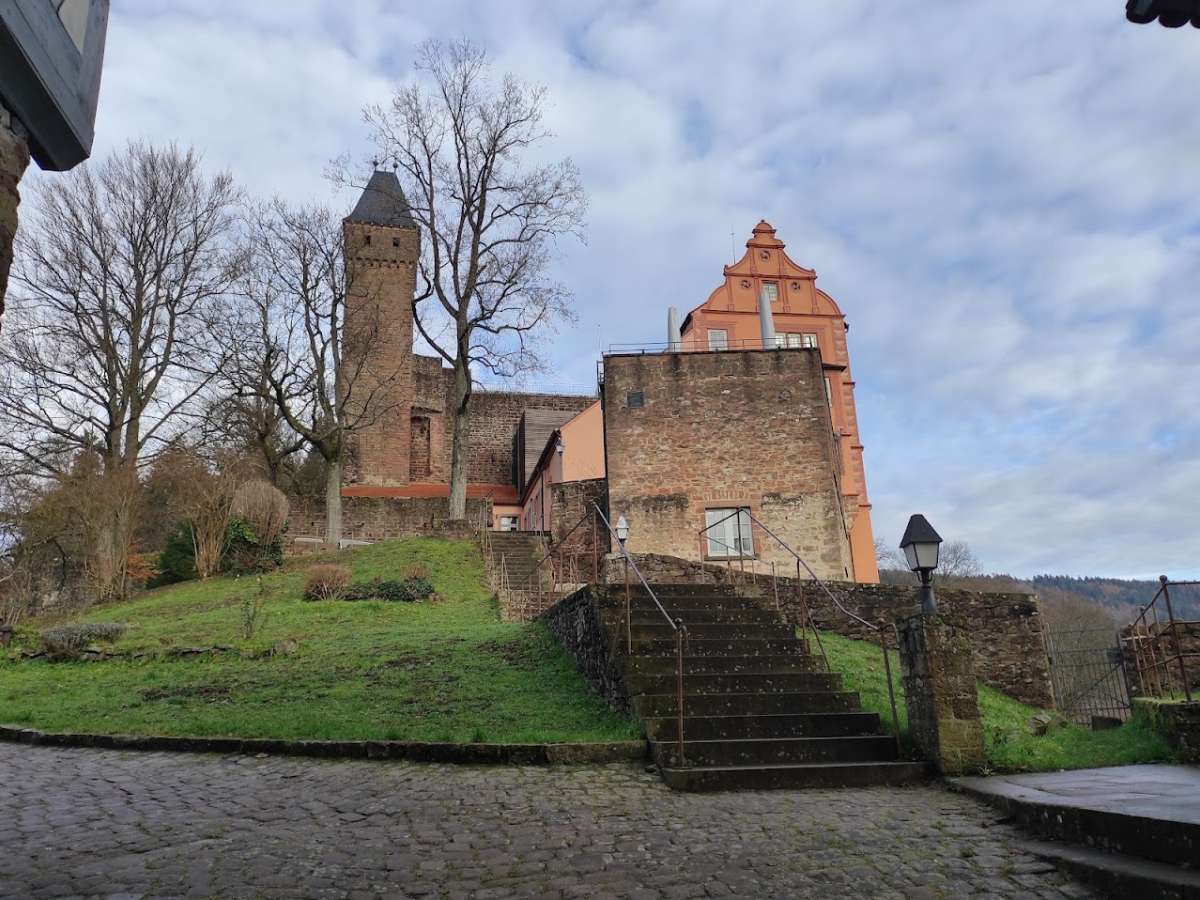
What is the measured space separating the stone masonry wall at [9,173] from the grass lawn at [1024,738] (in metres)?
7.65

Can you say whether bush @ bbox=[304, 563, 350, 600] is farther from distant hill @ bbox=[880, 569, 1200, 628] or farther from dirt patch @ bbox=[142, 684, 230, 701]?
distant hill @ bbox=[880, 569, 1200, 628]

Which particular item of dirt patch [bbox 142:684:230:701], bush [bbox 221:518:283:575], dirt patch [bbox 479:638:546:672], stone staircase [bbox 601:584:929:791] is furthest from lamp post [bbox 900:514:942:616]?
bush [bbox 221:518:283:575]

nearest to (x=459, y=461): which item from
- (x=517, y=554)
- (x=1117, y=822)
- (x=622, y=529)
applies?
(x=517, y=554)

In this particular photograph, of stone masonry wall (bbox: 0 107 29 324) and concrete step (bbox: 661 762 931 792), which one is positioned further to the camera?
concrete step (bbox: 661 762 931 792)

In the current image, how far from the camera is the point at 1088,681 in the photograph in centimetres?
1770

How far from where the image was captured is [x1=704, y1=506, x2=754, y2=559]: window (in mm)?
19625

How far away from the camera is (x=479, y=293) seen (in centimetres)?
2897

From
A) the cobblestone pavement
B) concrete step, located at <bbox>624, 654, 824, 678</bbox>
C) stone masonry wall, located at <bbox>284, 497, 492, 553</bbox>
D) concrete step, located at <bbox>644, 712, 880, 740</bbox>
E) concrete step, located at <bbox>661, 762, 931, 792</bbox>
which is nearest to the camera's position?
the cobblestone pavement

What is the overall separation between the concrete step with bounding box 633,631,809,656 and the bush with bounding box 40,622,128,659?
9.99 metres

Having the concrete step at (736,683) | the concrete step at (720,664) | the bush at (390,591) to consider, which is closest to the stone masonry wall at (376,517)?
the bush at (390,591)

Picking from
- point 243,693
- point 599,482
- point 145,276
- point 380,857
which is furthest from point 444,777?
point 145,276

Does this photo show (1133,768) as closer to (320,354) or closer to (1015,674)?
(1015,674)

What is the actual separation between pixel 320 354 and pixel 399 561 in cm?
1066

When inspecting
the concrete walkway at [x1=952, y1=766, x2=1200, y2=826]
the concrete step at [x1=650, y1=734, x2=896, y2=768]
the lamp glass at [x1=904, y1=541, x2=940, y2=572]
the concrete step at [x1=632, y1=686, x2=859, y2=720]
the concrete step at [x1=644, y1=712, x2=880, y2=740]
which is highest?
the lamp glass at [x1=904, y1=541, x2=940, y2=572]
